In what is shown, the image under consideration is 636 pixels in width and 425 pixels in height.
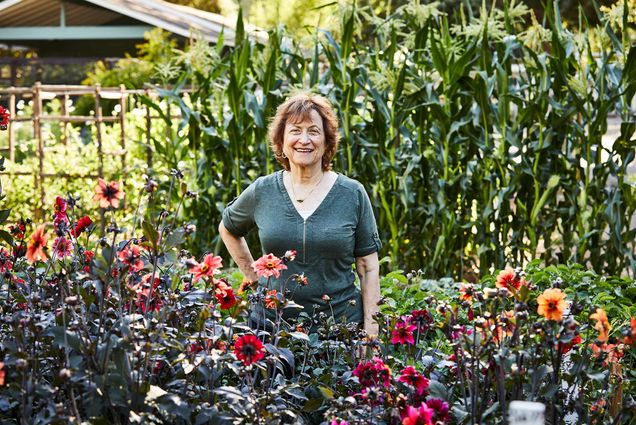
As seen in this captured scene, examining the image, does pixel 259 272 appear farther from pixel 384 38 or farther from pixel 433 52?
pixel 384 38

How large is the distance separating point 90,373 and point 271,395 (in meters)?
0.49

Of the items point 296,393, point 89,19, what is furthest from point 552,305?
point 89,19

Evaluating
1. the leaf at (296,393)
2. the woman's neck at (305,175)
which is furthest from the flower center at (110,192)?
the woman's neck at (305,175)

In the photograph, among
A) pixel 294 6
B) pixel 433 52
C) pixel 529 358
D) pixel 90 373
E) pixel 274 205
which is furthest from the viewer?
pixel 294 6

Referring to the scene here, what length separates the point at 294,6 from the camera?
2717 cm

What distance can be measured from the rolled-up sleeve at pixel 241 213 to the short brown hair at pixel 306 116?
0.74 ft

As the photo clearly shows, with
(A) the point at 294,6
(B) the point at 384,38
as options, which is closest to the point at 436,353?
(B) the point at 384,38

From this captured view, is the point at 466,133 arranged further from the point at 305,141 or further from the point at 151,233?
the point at 151,233

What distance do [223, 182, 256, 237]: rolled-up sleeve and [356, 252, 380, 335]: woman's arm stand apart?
1.47 ft

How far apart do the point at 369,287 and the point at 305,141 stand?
580 mm

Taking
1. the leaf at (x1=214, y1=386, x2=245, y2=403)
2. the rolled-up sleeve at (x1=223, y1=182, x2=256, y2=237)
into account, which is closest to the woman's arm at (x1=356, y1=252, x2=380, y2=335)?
the rolled-up sleeve at (x1=223, y1=182, x2=256, y2=237)

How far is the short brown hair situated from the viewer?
3531 mm

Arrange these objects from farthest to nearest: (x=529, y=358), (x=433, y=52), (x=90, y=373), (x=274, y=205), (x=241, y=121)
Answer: (x=241, y=121) → (x=433, y=52) → (x=274, y=205) → (x=529, y=358) → (x=90, y=373)

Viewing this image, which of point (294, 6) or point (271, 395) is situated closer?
point (271, 395)
